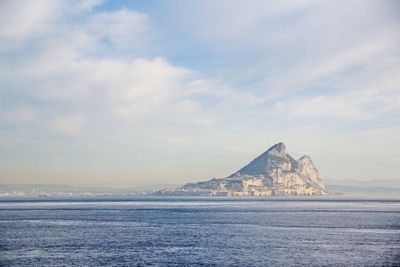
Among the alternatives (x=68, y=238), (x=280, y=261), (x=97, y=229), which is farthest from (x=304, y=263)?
(x=97, y=229)

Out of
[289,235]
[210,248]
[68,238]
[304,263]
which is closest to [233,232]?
[289,235]

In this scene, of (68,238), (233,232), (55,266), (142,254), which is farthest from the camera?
(233,232)

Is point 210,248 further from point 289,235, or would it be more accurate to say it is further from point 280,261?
point 289,235

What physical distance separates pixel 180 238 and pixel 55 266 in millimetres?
49741

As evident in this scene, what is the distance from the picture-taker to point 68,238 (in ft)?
439

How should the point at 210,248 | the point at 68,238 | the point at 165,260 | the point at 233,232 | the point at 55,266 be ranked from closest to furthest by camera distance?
the point at 55,266 < the point at 165,260 < the point at 210,248 < the point at 68,238 < the point at 233,232

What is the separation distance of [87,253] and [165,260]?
20.0 m

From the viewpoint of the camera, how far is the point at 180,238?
13450 cm

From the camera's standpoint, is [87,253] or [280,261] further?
[87,253]

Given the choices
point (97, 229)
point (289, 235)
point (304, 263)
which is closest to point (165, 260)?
point (304, 263)

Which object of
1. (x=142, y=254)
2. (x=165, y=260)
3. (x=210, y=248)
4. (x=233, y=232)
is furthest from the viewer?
(x=233, y=232)

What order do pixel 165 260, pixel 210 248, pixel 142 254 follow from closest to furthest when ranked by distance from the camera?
pixel 165 260, pixel 142 254, pixel 210 248

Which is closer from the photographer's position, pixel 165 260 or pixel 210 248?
pixel 165 260

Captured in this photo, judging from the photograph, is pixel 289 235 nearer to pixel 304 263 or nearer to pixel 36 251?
pixel 304 263
